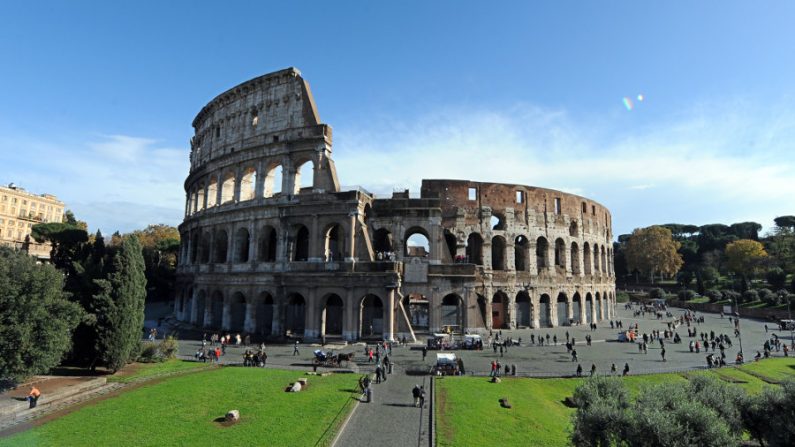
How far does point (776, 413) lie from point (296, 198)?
2992cm

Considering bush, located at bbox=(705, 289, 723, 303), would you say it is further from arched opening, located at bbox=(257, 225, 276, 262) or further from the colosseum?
arched opening, located at bbox=(257, 225, 276, 262)

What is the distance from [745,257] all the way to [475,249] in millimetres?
59628

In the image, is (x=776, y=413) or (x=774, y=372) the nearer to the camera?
(x=776, y=413)

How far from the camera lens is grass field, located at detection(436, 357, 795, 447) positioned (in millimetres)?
14555

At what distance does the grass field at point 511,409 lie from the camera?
47.8ft

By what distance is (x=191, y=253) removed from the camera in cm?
4234

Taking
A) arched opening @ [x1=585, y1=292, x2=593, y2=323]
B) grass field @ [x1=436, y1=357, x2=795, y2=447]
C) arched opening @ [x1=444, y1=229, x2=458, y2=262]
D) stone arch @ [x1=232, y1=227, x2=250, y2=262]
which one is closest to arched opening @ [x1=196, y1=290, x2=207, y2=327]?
stone arch @ [x1=232, y1=227, x2=250, y2=262]

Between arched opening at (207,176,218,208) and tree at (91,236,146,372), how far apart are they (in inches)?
741

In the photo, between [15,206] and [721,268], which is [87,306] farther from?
[721,268]

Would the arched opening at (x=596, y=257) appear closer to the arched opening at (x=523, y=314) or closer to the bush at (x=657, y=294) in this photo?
the arched opening at (x=523, y=314)

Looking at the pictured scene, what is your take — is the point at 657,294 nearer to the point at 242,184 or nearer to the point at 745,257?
the point at 745,257

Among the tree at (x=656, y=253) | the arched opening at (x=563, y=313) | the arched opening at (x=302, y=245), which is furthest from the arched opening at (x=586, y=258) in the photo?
the tree at (x=656, y=253)

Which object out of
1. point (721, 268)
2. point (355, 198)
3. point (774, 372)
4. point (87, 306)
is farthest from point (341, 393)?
point (721, 268)

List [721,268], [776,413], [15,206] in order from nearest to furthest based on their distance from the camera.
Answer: [776,413] < [15,206] < [721,268]
